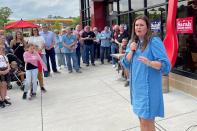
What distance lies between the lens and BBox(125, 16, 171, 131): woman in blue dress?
3.03 metres

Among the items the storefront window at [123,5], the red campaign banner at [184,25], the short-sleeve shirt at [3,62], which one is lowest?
the short-sleeve shirt at [3,62]

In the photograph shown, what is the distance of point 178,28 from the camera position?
679 centimetres

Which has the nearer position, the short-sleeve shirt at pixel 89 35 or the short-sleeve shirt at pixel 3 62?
the short-sleeve shirt at pixel 3 62

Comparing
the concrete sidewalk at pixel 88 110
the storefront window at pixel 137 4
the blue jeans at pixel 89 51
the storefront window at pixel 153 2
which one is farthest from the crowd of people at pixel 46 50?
the storefront window at pixel 153 2

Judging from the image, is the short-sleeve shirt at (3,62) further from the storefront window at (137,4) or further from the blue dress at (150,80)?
the blue dress at (150,80)

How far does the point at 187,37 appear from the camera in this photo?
661 centimetres

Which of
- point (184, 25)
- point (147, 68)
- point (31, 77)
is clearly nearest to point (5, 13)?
point (31, 77)

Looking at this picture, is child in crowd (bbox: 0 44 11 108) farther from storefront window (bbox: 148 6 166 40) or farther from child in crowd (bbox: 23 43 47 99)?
storefront window (bbox: 148 6 166 40)

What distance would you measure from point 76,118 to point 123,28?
519 centimetres

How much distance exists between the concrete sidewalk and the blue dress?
5.54 feet

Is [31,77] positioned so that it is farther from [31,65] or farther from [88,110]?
[88,110]

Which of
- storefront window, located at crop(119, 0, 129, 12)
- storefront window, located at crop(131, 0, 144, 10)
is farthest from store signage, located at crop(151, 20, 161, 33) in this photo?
storefront window, located at crop(119, 0, 129, 12)

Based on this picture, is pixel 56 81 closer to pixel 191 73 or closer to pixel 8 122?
pixel 8 122

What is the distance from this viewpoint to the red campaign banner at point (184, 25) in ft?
20.9
